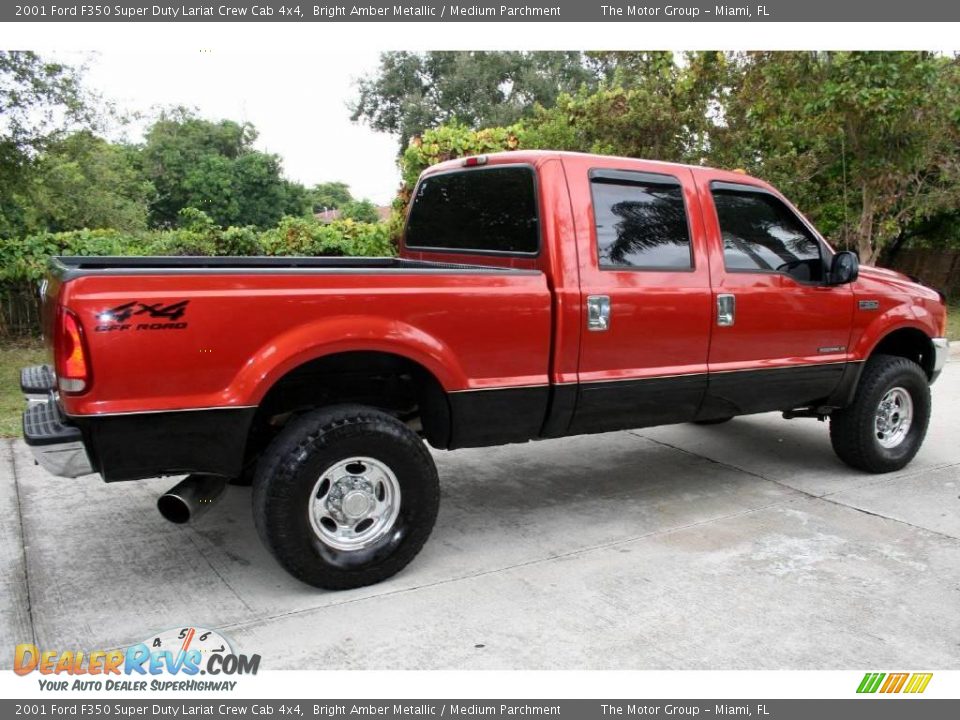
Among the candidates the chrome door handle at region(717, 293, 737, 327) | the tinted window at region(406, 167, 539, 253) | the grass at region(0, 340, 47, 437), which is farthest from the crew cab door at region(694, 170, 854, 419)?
the grass at region(0, 340, 47, 437)

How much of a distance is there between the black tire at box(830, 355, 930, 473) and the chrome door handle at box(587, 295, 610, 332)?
2.23 metres

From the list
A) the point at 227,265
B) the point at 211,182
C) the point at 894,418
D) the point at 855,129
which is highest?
the point at 855,129

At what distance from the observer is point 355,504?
362 centimetres

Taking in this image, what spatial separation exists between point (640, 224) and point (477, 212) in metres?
0.93

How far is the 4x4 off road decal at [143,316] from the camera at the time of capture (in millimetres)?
2996

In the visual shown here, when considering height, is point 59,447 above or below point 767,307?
below

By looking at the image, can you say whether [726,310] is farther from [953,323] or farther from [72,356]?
[953,323]

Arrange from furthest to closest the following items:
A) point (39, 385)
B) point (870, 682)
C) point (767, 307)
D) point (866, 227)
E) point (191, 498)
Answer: point (866, 227), point (767, 307), point (39, 385), point (191, 498), point (870, 682)

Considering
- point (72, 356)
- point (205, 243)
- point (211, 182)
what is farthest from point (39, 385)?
point (211, 182)

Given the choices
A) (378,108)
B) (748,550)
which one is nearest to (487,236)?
(748,550)

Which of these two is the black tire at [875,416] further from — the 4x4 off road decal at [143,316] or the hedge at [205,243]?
the hedge at [205,243]

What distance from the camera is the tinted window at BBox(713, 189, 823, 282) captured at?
4.74 metres

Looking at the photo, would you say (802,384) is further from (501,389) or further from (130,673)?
(130,673)

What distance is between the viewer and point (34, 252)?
10727 millimetres
